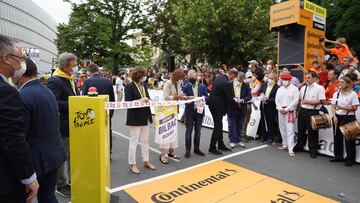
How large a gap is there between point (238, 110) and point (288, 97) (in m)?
1.31

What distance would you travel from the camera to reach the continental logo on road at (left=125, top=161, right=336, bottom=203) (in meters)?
4.57

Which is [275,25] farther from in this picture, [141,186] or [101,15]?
[101,15]

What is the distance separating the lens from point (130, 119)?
5.55 m

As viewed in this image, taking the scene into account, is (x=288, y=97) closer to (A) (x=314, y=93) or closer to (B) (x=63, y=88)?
(A) (x=314, y=93)

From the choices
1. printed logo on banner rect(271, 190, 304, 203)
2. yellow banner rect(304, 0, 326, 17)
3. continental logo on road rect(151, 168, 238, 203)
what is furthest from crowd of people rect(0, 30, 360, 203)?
printed logo on banner rect(271, 190, 304, 203)

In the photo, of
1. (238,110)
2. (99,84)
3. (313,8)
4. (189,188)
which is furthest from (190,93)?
(313,8)

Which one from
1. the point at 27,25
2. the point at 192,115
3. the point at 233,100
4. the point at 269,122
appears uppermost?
the point at 27,25

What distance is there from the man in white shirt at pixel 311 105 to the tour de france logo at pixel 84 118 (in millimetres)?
5277

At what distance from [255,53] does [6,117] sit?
2017cm

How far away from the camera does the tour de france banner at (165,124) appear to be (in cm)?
612

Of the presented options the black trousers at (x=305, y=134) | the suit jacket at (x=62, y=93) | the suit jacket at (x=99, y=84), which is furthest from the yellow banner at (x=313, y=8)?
the suit jacket at (x=62, y=93)

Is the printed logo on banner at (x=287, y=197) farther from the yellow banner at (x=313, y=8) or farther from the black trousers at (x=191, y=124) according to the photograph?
the yellow banner at (x=313, y=8)

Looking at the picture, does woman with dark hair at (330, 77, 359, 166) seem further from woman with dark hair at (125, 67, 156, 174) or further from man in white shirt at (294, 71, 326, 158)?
woman with dark hair at (125, 67, 156, 174)

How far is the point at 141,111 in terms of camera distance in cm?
556
